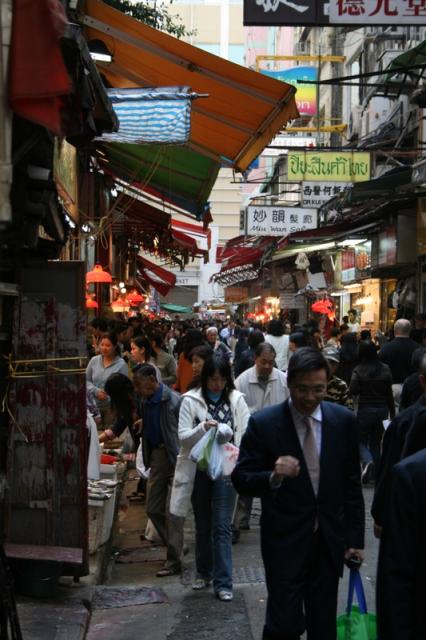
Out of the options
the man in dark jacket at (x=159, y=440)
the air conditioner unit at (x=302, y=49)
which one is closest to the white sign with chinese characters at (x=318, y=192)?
the man in dark jacket at (x=159, y=440)

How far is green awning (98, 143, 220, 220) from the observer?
11805 mm

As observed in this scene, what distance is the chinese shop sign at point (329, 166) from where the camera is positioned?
20422mm

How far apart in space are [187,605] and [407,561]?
4072mm

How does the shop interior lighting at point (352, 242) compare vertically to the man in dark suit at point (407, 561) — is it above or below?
above

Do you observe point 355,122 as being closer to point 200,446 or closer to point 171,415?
point 171,415

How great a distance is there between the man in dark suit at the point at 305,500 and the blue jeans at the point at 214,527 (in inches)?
87.6

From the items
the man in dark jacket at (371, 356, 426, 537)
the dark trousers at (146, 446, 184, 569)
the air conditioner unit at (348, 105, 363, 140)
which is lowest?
the dark trousers at (146, 446, 184, 569)

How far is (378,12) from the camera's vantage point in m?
9.70

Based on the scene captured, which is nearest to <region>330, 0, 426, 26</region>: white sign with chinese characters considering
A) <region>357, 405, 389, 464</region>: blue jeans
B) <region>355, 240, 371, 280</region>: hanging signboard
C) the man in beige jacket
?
the man in beige jacket

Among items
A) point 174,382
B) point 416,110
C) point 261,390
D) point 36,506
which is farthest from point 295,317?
point 36,506

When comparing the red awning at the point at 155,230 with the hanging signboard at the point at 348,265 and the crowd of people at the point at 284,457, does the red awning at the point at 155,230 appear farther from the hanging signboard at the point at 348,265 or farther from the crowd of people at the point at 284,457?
the crowd of people at the point at 284,457

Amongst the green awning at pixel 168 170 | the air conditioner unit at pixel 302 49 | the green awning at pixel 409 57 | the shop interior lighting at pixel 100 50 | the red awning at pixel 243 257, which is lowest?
the green awning at pixel 168 170

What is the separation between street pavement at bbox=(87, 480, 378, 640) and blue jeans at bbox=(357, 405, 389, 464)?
225 cm

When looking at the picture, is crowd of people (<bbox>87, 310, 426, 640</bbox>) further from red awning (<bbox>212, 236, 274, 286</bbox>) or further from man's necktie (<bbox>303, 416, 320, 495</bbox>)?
red awning (<bbox>212, 236, 274, 286</bbox>)
